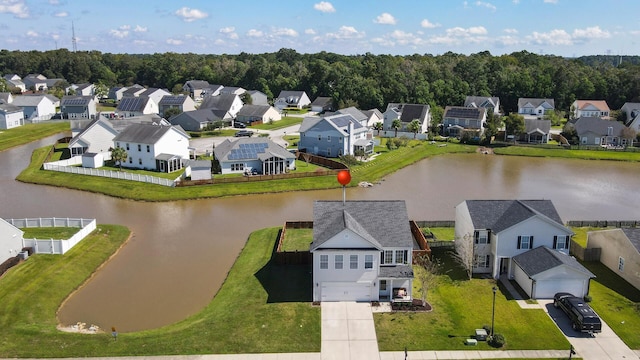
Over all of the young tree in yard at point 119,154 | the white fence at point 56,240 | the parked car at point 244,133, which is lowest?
the white fence at point 56,240

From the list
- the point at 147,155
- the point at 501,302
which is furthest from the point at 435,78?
the point at 501,302

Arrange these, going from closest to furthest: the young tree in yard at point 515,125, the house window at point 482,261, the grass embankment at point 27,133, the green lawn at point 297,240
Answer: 1. the house window at point 482,261
2. the green lawn at point 297,240
3. the grass embankment at point 27,133
4. the young tree in yard at point 515,125

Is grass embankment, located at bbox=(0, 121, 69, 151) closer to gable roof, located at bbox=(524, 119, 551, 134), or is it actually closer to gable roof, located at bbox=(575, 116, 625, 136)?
gable roof, located at bbox=(524, 119, 551, 134)

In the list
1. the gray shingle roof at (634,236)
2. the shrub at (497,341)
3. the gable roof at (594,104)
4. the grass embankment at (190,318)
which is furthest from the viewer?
the gable roof at (594,104)

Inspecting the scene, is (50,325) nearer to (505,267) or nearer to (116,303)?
(116,303)

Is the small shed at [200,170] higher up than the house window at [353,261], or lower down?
higher up

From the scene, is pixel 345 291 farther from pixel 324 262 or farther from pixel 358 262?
pixel 324 262

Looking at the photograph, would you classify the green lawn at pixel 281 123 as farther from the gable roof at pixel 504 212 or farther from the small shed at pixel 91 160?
the gable roof at pixel 504 212

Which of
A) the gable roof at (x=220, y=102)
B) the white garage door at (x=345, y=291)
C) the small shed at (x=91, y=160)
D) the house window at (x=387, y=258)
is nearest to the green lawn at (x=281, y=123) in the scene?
the gable roof at (x=220, y=102)
